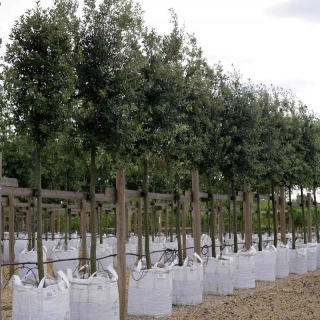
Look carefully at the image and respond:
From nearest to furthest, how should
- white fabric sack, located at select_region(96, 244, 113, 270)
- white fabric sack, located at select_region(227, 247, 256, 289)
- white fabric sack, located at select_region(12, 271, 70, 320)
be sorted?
white fabric sack, located at select_region(12, 271, 70, 320)
white fabric sack, located at select_region(227, 247, 256, 289)
white fabric sack, located at select_region(96, 244, 113, 270)

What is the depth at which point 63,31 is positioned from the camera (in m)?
7.04

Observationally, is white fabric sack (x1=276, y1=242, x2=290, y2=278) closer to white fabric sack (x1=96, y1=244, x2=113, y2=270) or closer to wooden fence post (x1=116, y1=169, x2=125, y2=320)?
white fabric sack (x1=96, y1=244, x2=113, y2=270)

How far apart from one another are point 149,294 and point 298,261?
7.65m

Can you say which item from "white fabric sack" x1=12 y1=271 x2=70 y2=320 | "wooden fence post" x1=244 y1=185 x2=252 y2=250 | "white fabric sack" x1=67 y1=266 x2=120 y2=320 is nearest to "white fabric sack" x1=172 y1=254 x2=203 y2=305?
"white fabric sack" x1=67 y1=266 x2=120 y2=320

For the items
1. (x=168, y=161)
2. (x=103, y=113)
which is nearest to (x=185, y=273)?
(x=168, y=161)

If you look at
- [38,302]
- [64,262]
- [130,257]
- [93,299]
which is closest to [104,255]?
[130,257]

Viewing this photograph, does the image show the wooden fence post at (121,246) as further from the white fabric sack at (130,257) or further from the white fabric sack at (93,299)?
the white fabric sack at (130,257)

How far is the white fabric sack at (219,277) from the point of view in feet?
36.5

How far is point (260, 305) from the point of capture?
10.1 metres

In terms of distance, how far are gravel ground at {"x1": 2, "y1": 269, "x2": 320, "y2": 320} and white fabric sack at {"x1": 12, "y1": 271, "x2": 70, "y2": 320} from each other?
2178 mm

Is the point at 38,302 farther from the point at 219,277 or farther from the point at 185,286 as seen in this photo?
the point at 219,277

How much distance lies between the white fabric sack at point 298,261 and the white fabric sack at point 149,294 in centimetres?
730

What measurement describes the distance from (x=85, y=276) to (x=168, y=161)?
9.45 feet

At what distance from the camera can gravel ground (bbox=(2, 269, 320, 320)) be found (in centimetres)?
919
